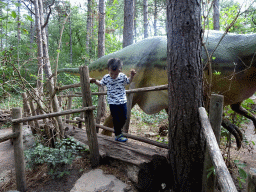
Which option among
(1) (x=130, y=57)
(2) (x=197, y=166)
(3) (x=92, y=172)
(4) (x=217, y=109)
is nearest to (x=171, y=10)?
(4) (x=217, y=109)

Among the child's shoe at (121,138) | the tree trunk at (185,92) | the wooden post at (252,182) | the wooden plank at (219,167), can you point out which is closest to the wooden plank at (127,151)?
the child's shoe at (121,138)

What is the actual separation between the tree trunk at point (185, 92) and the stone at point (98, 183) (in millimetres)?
700

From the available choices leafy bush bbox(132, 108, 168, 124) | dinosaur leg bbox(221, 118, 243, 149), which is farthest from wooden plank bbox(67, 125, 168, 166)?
leafy bush bbox(132, 108, 168, 124)

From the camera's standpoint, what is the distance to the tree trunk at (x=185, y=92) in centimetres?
183

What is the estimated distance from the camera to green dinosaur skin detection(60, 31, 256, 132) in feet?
9.37

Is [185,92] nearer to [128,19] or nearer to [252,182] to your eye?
[252,182]

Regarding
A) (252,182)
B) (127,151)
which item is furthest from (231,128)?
(252,182)

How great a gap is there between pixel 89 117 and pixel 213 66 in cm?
203

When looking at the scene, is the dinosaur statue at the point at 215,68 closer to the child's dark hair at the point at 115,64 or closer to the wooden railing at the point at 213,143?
the wooden railing at the point at 213,143

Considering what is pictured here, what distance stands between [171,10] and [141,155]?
1667 mm

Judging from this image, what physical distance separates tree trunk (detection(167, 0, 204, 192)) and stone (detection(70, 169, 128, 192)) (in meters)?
0.70

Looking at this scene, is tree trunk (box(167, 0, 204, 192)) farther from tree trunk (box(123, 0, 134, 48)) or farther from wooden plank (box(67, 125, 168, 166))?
tree trunk (box(123, 0, 134, 48))

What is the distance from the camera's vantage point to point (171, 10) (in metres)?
1.90

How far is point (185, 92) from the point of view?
1.89 m
